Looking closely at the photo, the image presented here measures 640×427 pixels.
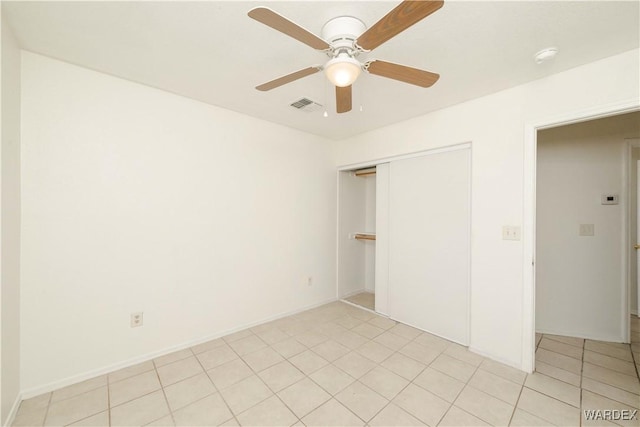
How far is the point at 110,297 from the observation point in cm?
204

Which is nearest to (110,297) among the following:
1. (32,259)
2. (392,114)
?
(32,259)

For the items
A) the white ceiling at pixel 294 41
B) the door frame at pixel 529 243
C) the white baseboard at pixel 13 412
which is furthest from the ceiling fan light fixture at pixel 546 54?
the white baseboard at pixel 13 412

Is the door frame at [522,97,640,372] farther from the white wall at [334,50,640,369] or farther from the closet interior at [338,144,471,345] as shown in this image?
the closet interior at [338,144,471,345]

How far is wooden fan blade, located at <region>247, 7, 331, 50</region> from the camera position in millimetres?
1019

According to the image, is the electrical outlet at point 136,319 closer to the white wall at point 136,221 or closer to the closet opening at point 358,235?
the white wall at point 136,221

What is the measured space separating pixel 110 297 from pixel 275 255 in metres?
1.57

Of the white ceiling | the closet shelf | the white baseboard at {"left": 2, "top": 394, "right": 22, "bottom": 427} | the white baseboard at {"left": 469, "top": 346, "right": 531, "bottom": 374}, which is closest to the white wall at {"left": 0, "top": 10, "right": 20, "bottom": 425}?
the white baseboard at {"left": 2, "top": 394, "right": 22, "bottom": 427}

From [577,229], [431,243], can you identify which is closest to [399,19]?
[431,243]

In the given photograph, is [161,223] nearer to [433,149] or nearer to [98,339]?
[98,339]

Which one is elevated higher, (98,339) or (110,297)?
(110,297)

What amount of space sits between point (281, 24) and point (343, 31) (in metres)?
0.44

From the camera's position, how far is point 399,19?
1085mm

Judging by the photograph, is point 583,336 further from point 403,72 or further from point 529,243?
point 403,72

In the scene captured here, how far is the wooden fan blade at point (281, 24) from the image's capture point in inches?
40.1
